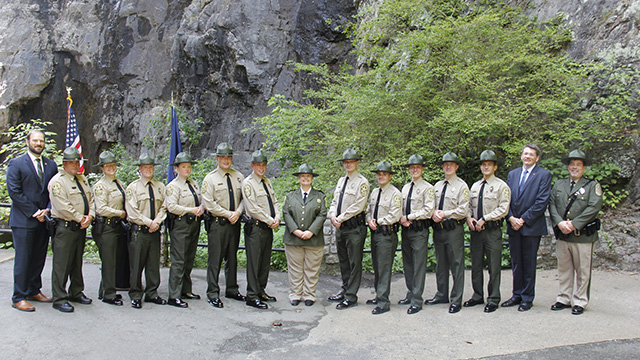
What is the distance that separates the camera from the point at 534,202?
16.9 feet

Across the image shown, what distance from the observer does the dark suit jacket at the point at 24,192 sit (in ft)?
15.6

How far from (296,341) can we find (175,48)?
2002cm

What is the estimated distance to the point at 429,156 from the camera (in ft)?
27.7

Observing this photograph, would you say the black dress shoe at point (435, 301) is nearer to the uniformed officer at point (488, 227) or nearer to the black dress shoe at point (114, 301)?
the uniformed officer at point (488, 227)

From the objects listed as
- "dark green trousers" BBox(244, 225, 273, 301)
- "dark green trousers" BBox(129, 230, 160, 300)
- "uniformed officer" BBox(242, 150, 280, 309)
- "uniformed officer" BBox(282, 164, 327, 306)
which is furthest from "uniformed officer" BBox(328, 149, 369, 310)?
"dark green trousers" BBox(129, 230, 160, 300)

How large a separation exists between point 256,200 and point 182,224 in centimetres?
98

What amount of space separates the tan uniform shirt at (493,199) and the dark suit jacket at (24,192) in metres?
5.26

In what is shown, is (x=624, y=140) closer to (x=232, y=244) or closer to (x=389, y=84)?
(x=389, y=84)

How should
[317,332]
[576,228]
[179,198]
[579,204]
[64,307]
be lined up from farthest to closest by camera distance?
[179,198] → [579,204] → [576,228] → [64,307] → [317,332]

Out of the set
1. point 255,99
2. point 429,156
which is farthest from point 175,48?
point 429,156

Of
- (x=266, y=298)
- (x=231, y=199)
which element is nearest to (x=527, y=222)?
(x=266, y=298)

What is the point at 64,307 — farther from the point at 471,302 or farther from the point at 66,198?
the point at 471,302

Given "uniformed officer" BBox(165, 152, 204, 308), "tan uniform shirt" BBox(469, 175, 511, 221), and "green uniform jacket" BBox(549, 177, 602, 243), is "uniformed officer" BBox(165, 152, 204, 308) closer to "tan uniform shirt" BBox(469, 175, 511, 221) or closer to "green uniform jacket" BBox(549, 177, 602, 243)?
"tan uniform shirt" BBox(469, 175, 511, 221)

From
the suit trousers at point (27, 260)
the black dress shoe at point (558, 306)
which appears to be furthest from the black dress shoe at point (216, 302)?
the black dress shoe at point (558, 306)
